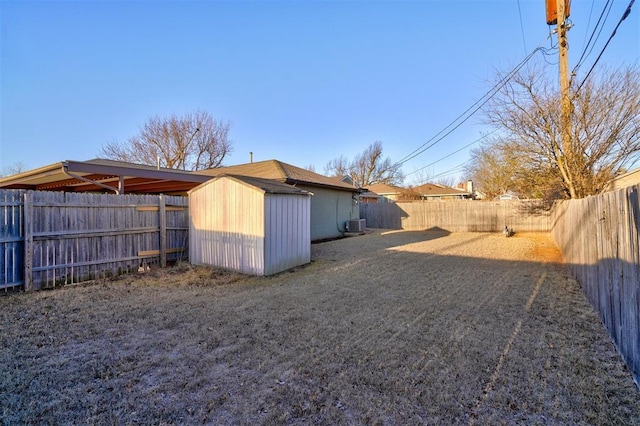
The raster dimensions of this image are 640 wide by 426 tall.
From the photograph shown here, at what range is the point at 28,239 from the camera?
5.22 m

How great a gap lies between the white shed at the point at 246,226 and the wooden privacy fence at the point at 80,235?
0.77 m

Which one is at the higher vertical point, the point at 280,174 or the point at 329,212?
the point at 280,174

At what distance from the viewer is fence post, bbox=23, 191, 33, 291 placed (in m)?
5.20

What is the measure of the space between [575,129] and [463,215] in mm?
8150

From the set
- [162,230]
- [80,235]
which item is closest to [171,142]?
[162,230]

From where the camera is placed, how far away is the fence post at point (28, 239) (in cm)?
520

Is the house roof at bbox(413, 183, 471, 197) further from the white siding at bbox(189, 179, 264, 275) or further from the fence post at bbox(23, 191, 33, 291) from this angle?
the fence post at bbox(23, 191, 33, 291)

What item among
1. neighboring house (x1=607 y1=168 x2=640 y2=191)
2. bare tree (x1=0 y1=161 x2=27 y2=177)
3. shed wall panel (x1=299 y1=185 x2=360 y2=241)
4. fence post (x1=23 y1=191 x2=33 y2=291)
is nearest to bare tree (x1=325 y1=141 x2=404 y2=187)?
shed wall panel (x1=299 y1=185 x2=360 y2=241)

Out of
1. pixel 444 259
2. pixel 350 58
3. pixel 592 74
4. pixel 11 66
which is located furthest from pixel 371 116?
pixel 11 66

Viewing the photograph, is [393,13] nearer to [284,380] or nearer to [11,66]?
[284,380]

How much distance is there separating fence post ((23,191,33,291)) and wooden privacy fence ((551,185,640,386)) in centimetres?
826

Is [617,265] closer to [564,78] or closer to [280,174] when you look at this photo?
[564,78]

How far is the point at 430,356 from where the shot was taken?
116 inches

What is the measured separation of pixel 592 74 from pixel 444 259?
6.89 metres
